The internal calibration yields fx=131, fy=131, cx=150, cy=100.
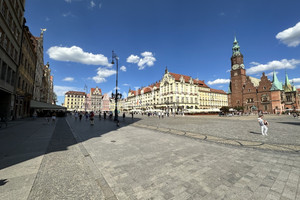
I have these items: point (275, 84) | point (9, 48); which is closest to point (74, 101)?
point (9, 48)

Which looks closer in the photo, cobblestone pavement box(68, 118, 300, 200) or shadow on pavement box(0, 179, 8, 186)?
cobblestone pavement box(68, 118, 300, 200)

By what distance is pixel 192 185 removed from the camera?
300 centimetres

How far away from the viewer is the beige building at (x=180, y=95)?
61.7 m

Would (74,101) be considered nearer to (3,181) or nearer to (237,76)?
(237,76)

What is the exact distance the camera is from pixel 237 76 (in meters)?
68.1

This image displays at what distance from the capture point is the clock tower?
6675 centimetres

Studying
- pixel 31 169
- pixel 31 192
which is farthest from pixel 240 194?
pixel 31 169

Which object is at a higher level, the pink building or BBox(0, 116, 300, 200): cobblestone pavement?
the pink building

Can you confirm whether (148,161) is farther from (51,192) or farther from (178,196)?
(51,192)

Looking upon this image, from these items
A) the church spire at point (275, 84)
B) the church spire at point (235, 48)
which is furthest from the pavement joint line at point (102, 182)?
the church spire at point (235, 48)

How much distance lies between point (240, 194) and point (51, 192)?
12.8ft

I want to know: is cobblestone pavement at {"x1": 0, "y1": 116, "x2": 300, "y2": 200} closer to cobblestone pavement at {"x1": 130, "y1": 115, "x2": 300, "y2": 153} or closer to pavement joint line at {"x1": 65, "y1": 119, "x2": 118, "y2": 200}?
pavement joint line at {"x1": 65, "y1": 119, "x2": 118, "y2": 200}

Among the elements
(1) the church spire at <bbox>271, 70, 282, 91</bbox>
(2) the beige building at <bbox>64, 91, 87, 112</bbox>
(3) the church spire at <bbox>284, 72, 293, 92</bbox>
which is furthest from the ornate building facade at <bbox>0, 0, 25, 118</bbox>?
(3) the church spire at <bbox>284, 72, 293, 92</bbox>

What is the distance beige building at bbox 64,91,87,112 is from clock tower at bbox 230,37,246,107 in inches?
4115
